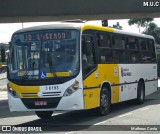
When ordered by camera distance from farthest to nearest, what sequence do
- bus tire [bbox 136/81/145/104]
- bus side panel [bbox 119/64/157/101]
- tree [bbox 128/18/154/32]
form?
tree [bbox 128/18/154/32] < bus tire [bbox 136/81/145/104] < bus side panel [bbox 119/64/157/101]

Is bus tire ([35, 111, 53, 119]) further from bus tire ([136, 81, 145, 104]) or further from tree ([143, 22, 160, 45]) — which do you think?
tree ([143, 22, 160, 45])

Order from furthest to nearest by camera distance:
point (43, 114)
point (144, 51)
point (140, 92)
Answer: point (144, 51) → point (140, 92) → point (43, 114)

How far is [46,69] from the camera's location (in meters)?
13.1

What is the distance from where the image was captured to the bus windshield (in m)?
13.1

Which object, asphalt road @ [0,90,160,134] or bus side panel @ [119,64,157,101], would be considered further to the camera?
bus side panel @ [119,64,157,101]

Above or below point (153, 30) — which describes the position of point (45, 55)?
below

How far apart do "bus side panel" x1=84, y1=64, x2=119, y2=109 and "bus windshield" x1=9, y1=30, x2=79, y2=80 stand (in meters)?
0.83

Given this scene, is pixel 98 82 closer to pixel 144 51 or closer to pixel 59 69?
pixel 59 69

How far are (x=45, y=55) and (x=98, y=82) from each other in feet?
6.99

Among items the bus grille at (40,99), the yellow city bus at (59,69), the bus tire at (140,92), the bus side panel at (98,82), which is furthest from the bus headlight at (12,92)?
the bus tire at (140,92)

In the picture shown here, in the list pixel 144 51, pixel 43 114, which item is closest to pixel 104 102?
pixel 43 114

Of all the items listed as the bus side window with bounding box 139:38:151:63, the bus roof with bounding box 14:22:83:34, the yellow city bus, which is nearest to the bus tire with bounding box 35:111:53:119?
the yellow city bus

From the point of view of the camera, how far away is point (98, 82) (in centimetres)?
1434

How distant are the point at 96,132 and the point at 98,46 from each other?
4162mm
